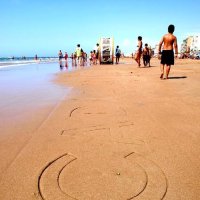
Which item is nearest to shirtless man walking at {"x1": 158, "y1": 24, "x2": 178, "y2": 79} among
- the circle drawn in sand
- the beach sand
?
the beach sand

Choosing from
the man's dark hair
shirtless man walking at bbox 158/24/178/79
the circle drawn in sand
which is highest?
the man's dark hair

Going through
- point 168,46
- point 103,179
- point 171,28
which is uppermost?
point 171,28

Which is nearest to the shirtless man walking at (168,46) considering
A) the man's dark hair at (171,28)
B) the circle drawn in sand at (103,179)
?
the man's dark hair at (171,28)

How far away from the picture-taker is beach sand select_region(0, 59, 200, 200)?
Result: 1617 millimetres

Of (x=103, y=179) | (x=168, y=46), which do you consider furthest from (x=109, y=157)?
(x=168, y=46)

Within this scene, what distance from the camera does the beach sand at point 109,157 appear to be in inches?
63.7

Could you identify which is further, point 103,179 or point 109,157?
point 109,157

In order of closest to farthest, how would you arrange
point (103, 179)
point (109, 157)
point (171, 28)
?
point (103, 179), point (109, 157), point (171, 28)

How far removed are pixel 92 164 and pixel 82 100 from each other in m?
2.53

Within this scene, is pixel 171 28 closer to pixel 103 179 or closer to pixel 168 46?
pixel 168 46

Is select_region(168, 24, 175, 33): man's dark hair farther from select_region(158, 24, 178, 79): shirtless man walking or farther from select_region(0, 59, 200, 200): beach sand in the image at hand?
select_region(0, 59, 200, 200): beach sand

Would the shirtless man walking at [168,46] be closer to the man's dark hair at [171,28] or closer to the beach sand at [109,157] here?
the man's dark hair at [171,28]

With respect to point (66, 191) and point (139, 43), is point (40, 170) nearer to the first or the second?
point (66, 191)

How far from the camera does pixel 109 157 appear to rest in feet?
6.88
